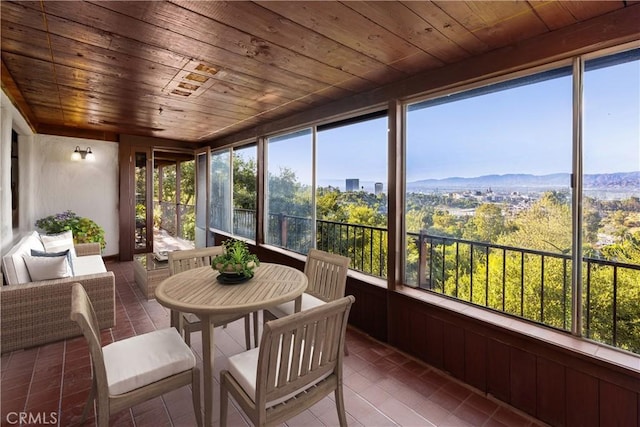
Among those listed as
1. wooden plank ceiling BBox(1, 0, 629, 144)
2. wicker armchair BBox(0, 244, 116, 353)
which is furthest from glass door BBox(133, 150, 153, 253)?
wicker armchair BBox(0, 244, 116, 353)

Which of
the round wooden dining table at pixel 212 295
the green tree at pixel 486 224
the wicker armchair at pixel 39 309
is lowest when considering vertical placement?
the wicker armchair at pixel 39 309

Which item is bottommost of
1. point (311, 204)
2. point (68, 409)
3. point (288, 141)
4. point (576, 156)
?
point (68, 409)

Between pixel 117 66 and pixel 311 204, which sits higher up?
pixel 117 66

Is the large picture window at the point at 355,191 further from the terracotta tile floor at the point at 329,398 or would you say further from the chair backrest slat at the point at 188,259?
the chair backrest slat at the point at 188,259

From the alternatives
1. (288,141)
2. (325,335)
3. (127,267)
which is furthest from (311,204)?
(127,267)

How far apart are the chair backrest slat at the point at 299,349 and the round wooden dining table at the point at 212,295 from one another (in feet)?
1.44

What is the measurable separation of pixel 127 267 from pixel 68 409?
152 inches

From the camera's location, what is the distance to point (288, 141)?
4301 millimetres

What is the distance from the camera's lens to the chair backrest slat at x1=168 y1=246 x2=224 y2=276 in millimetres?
2579

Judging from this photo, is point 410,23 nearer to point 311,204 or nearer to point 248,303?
point 248,303

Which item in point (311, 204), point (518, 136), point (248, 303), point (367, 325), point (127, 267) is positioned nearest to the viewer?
point (248, 303)

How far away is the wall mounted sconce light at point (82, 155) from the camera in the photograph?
204 inches

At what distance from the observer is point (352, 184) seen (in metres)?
3.58

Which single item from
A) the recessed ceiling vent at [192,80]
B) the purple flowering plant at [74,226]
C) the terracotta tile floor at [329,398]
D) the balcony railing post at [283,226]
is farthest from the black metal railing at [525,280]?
the purple flowering plant at [74,226]
